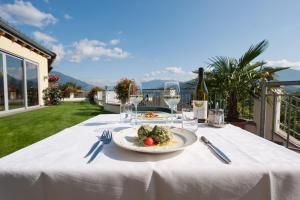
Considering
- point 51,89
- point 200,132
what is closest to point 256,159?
point 200,132

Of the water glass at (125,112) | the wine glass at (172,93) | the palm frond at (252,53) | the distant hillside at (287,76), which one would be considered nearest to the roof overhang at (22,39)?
the water glass at (125,112)

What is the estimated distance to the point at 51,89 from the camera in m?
9.74

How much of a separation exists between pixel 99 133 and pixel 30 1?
10489 millimetres

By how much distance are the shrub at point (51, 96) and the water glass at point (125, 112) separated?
9.77 meters

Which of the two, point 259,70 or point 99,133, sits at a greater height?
point 259,70

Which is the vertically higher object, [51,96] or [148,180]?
[51,96]

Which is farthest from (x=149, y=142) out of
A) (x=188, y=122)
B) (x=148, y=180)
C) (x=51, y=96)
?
(x=51, y=96)

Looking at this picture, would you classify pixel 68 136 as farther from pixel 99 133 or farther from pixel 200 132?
pixel 200 132

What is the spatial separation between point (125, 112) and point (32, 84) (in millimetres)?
9062

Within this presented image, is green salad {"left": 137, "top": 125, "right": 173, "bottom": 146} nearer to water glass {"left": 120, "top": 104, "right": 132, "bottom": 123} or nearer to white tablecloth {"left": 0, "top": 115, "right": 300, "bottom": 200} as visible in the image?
white tablecloth {"left": 0, "top": 115, "right": 300, "bottom": 200}

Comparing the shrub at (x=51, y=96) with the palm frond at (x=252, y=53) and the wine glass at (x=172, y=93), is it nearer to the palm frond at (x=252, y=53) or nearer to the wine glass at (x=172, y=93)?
the palm frond at (x=252, y=53)

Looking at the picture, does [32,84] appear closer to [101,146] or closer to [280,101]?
[101,146]

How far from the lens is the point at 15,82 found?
708 centimetres

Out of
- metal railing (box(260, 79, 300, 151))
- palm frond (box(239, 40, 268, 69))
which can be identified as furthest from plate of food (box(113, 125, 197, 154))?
A: palm frond (box(239, 40, 268, 69))
